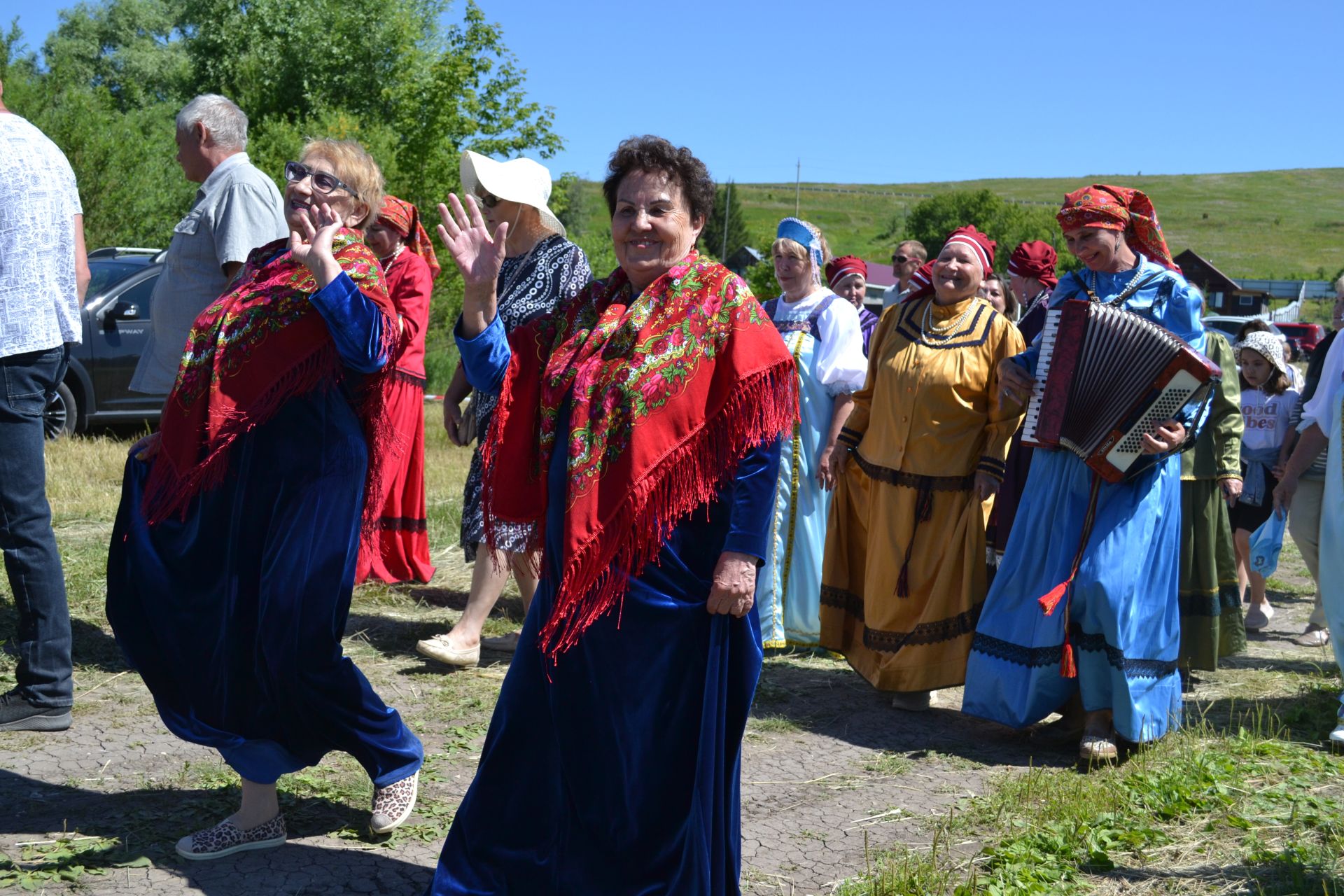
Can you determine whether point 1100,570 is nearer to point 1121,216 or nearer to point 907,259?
point 1121,216

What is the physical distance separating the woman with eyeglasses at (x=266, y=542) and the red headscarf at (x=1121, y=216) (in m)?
2.83

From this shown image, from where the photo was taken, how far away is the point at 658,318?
10.2ft

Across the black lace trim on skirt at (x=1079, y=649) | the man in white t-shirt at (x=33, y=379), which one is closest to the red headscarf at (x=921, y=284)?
the black lace trim on skirt at (x=1079, y=649)

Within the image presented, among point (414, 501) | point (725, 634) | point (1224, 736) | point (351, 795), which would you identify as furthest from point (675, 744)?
point (414, 501)

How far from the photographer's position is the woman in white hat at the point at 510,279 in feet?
18.0

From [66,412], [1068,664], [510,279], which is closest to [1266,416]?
[1068,664]

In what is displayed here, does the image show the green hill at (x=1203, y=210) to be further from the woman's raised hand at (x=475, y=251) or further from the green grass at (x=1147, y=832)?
the woman's raised hand at (x=475, y=251)

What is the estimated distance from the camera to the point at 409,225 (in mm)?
6156

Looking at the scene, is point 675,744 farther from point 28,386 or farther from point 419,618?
point 419,618

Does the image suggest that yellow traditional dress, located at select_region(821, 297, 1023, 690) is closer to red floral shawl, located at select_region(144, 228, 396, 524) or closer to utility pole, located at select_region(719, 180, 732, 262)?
red floral shawl, located at select_region(144, 228, 396, 524)

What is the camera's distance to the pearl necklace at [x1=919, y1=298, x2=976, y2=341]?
18.6 feet

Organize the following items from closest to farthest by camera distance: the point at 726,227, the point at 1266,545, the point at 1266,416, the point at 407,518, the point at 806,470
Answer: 1. the point at 806,470
2. the point at 407,518
3. the point at 1266,545
4. the point at 1266,416
5. the point at 726,227

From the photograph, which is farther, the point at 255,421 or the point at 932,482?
the point at 932,482

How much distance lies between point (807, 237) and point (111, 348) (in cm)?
864
